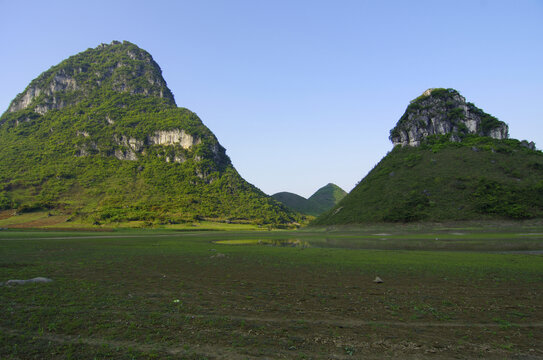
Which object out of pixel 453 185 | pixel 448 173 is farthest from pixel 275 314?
pixel 448 173

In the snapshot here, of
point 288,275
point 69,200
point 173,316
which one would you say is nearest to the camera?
point 173,316

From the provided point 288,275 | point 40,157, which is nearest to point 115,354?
point 288,275

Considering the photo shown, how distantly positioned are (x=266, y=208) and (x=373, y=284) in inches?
7092

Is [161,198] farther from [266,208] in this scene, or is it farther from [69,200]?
[266,208]

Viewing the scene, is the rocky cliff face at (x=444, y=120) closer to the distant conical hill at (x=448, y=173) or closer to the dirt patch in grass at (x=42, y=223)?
the distant conical hill at (x=448, y=173)

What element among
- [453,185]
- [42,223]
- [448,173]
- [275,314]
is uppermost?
[448,173]

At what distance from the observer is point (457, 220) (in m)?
80.8

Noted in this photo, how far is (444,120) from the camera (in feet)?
446

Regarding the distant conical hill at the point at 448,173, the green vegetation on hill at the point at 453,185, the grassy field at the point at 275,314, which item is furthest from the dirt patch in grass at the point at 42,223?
the grassy field at the point at 275,314

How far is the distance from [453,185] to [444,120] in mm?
54567

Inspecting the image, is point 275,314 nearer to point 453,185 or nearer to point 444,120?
point 453,185

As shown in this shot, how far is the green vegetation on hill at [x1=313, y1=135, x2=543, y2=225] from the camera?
82.2 m

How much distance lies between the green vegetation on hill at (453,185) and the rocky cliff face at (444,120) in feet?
27.8

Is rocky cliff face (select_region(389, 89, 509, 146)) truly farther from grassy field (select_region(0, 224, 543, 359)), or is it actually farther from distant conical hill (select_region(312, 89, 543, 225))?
grassy field (select_region(0, 224, 543, 359))
